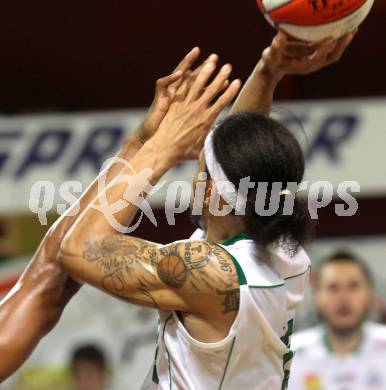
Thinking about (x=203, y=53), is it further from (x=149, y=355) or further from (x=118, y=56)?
(x=149, y=355)

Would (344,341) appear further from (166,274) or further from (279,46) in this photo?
(166,274)

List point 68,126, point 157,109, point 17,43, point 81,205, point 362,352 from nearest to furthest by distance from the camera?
point 157,109
point 81,205
point 362,352
point 68,126
point 17,43

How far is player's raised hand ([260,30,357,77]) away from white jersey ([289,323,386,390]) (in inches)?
102

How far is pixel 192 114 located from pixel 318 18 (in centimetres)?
53

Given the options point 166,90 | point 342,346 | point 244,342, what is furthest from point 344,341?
point 166,90

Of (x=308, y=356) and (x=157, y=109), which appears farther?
(x=308, y=356)

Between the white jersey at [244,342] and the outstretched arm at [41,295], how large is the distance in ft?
1.35

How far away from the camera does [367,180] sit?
619cm

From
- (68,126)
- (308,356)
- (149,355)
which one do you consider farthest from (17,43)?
(308,356)

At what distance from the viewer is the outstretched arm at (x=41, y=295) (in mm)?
3062

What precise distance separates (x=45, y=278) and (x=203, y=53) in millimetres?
3786

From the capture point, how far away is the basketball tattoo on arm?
8.89 feet

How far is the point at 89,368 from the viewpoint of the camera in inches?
246

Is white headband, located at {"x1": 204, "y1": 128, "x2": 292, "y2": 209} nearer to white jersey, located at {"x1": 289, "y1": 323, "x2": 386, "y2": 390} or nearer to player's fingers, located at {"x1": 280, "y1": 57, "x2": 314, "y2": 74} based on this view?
player's fingers, located at {"x1": 280, "y1": 57, "x2": 314, "y2": 74}
